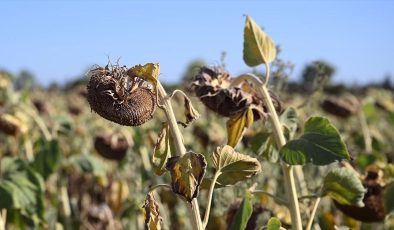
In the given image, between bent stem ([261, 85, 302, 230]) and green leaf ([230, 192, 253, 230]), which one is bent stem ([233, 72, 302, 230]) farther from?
green leaf ([230, 192, 253, 230])

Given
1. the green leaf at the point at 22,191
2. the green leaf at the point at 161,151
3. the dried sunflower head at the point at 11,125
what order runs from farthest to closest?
the dried sunflower head at the point at 11,125
the green leaf at the point at 22,191
the green leaf at the point at 161,151

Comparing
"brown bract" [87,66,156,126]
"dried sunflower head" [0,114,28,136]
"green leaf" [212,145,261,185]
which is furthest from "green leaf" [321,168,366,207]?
"dried sunflower head" [0,114,28,136]

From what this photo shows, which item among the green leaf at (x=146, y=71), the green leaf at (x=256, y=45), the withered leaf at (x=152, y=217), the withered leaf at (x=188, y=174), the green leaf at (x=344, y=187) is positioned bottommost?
the green leaf at (x=344, y=187)

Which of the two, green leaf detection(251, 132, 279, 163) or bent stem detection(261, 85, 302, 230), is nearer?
bent stem detection(261, 85, 302, 230)

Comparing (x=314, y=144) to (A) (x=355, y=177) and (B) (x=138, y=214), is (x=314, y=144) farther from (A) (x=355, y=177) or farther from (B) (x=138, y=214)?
Answer: (B) (x=138, y=214)

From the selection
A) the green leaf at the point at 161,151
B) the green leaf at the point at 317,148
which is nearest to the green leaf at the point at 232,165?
the green leaf at the point at 161,151

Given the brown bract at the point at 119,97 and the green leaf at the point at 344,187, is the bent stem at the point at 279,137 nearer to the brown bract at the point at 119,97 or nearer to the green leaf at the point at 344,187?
the green leaf at the point at 344,187

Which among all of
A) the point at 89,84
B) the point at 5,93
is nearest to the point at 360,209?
the point at 89,84
